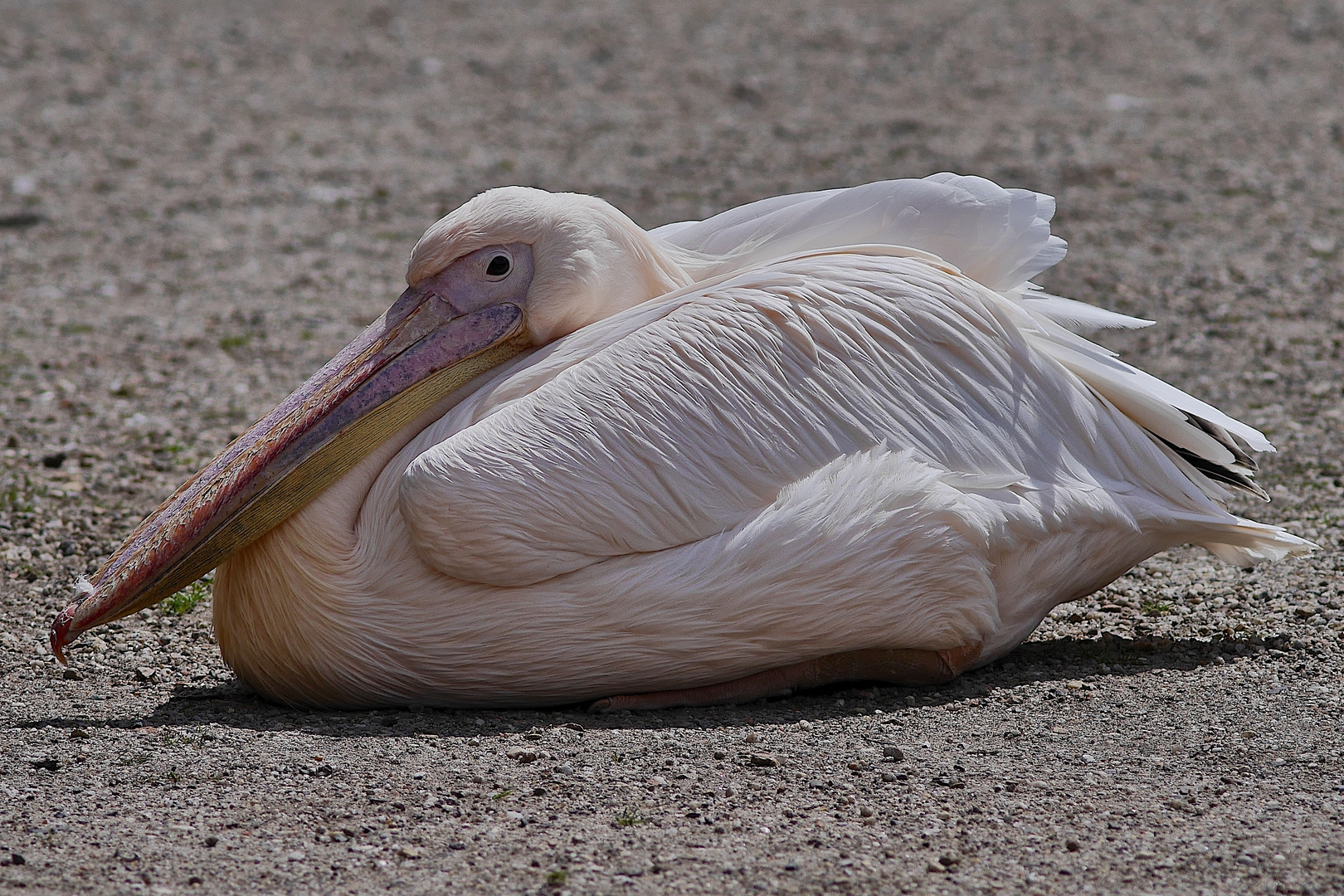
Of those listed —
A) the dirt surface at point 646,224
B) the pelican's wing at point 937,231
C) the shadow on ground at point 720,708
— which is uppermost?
the pelican's wing at point 937,231

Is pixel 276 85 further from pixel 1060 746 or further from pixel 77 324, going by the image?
pixel 1060 746

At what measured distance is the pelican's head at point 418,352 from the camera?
11.5ft

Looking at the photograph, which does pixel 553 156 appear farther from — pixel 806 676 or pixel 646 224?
pixel 806 676

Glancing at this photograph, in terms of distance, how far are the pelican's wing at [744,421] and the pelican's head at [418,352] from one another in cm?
14

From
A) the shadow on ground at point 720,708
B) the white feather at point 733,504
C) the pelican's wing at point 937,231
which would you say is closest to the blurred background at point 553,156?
the shadow on ground at point 720,708

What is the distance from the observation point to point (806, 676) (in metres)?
3.57

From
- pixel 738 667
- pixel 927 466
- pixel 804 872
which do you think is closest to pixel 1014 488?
pixel 927 466

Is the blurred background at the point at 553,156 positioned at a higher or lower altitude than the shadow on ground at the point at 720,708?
higher

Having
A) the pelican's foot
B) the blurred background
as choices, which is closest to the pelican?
the pelican's foot

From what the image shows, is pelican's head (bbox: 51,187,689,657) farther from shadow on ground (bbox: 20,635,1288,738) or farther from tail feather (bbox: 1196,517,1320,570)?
tail feather (bbox: 1196,517,1320,570)

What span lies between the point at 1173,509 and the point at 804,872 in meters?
1.65

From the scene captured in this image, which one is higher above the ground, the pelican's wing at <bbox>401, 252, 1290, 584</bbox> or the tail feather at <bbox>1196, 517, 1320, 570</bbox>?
the pelican's wing at <bbox>401, 252, 1290, 584</bbox>

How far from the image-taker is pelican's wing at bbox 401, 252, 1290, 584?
3314 millimetres

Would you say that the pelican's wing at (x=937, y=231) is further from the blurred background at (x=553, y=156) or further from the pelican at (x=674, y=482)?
the blurred background at (x=553, y=156)
